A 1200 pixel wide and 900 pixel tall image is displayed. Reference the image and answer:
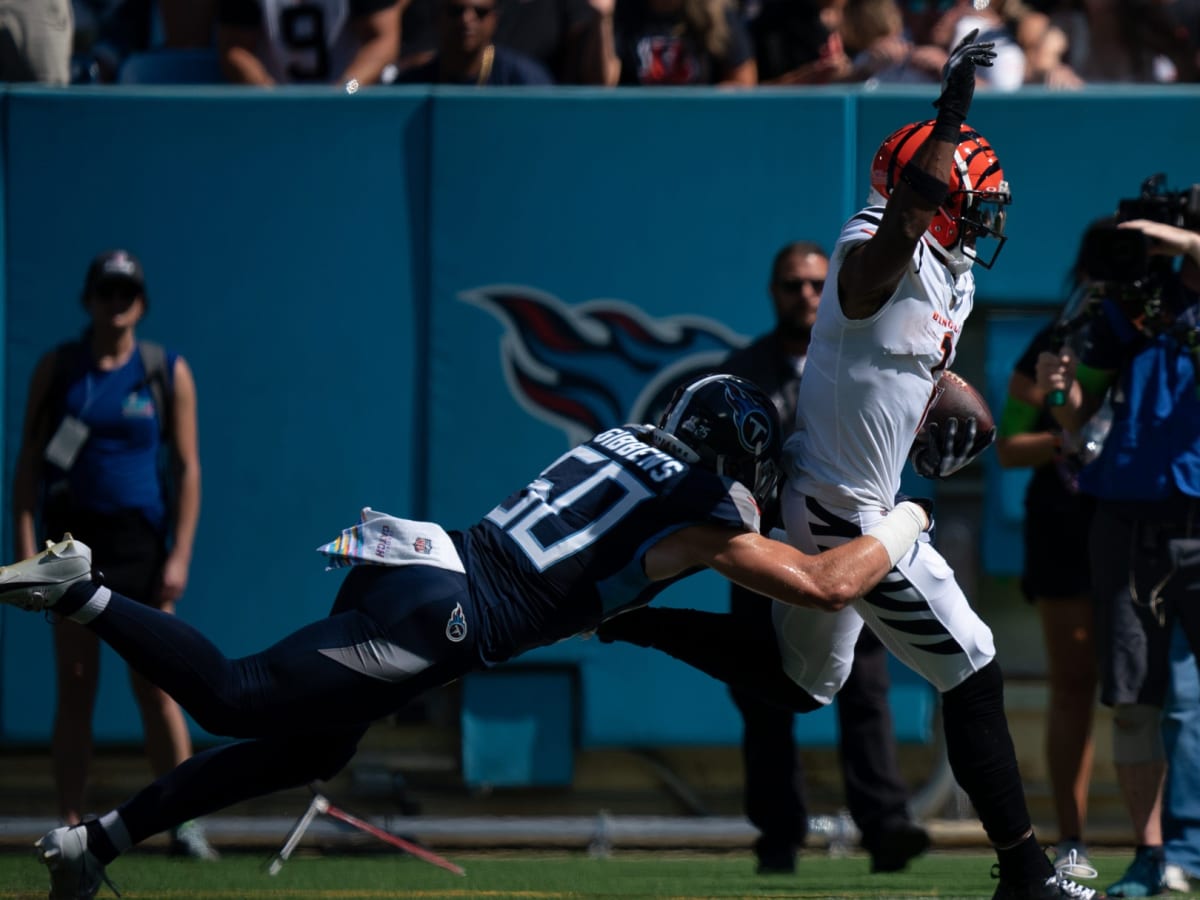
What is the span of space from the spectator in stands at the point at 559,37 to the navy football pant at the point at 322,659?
399cm

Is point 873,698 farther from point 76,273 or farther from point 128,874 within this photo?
point 76,273

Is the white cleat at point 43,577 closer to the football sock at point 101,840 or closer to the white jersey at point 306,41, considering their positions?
the football sock at point 101,840

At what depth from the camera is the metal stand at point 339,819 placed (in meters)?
5.84

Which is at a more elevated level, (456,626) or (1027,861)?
(456,626)

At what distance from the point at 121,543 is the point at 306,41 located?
2.62 meters

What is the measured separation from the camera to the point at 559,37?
306 inches

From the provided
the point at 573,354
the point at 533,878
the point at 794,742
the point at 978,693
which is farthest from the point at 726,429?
the point at 573,354

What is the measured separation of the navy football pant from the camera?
3875mm

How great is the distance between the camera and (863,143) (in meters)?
6.80

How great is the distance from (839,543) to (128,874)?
8.78 ft

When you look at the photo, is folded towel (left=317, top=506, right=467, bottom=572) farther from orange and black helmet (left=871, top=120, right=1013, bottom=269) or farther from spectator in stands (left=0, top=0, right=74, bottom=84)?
spectator in stands (left=0, top=0, right=74, bottom=84)

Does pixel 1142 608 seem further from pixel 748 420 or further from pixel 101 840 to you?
pixel 101 840

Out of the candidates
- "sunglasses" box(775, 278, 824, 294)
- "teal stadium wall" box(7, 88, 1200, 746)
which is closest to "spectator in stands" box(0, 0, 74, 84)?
"teal stadium wall" box(7, 88, 1200, 746)

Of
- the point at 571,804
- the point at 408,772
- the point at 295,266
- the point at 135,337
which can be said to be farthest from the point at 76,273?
the point at 571,804
